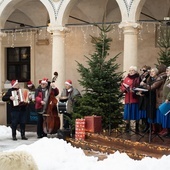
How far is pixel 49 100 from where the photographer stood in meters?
11.4

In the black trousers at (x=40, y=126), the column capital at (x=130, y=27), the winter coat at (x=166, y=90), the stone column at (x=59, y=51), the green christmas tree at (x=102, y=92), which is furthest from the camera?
the stone column at (x=59, y=51)

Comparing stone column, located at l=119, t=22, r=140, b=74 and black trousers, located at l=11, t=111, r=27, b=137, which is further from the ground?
stone column, located at l=119, t=22, r=140, b=74

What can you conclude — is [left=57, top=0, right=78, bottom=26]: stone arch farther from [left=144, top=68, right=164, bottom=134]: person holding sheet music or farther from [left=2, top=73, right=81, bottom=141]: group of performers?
[left=144, top=68, right=164, bottom=134]: person holding sheet music

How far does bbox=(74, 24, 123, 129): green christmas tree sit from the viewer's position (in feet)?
35.9

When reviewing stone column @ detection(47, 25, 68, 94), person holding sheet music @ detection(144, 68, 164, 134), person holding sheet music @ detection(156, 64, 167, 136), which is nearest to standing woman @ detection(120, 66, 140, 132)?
person holding sheet music @ detection(144, 68, 164, 134)

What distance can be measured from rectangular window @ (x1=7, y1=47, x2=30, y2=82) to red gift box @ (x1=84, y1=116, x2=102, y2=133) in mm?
9619

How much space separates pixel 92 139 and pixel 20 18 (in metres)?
11.1

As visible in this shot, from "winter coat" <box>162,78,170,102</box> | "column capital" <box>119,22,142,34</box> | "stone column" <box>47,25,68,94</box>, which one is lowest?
"winter coat" <box>162,78,170,102</box>

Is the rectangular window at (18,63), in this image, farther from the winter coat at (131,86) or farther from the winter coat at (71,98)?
the winter coat at (131,86)

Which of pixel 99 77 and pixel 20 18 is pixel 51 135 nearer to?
pixel 99 77

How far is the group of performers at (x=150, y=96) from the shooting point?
8875mm

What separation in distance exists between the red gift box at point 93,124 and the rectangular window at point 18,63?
9.62 m

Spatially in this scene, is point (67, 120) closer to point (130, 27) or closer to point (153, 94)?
point (153, 94)

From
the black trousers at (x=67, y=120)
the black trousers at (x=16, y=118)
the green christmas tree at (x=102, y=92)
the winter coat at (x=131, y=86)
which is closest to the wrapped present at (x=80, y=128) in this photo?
the green christmas tree at (x=102, y=92)
